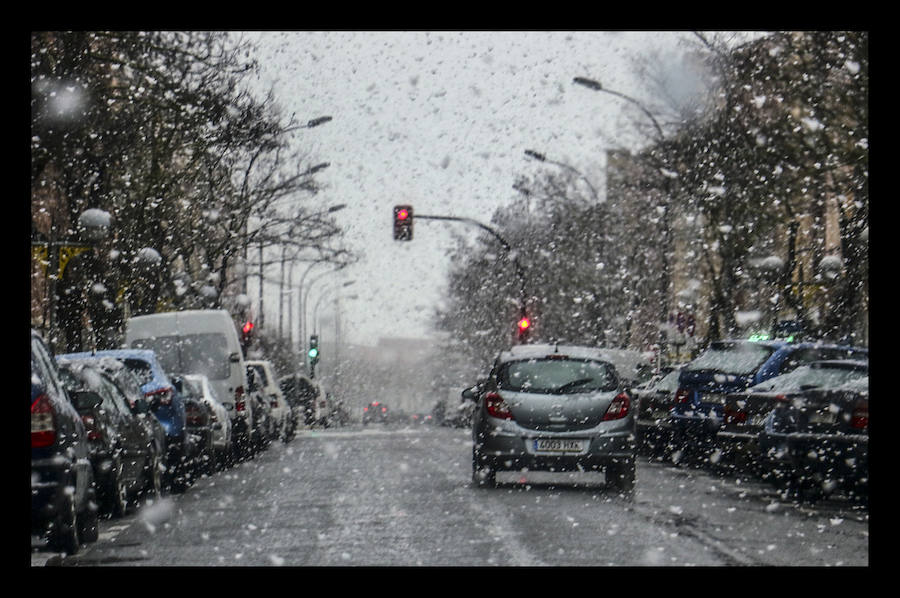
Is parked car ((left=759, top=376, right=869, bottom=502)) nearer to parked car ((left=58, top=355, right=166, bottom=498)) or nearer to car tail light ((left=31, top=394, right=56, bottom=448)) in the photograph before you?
parked car ((left=58, top=355, right=166, bottom=498))

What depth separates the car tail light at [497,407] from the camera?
55.2ft

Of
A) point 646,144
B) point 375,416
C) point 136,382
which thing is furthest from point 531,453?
point 375,416

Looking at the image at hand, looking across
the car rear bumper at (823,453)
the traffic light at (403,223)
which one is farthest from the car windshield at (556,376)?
the traffic light at (403,223)

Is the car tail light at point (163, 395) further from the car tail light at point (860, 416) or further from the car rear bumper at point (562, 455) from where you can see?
the car tail light at point (860, 416)

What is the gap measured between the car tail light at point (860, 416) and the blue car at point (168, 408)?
6.81m

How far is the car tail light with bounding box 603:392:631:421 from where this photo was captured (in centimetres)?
1672

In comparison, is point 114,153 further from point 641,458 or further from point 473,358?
point 473,358

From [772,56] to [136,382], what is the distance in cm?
1501

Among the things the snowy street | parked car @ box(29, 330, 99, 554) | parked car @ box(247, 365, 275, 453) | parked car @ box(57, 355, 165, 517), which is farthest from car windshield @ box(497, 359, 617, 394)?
parked car @ box(247, 365, 275, 453)

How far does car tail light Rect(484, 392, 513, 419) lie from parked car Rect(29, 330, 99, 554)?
6.35 m

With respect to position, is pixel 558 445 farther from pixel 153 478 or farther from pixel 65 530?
pixel 65 530

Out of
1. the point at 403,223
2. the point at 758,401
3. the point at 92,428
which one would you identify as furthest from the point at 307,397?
the point at 92,428

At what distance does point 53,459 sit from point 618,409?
777 cm
